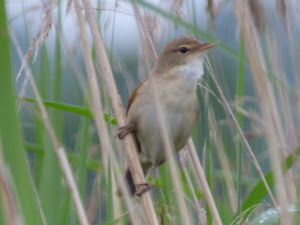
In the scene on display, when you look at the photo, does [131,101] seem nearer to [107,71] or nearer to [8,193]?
[107,71]

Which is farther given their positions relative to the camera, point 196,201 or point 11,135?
point 196,201

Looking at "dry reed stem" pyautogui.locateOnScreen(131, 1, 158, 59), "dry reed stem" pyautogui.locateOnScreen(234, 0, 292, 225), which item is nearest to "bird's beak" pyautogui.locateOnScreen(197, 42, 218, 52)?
"dry reed stem" pyautogui.locateOnScreen(131, 1, 158, 59)

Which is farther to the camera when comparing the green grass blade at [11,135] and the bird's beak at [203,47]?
the bird's beak at [203,47]

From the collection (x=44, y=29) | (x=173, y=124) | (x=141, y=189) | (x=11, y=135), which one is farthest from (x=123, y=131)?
(x=11, y=135)

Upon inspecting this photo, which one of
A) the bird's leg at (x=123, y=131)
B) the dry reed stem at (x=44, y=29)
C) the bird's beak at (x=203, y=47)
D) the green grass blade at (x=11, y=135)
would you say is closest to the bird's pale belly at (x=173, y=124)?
the bird's leg at (x=123, y=131)

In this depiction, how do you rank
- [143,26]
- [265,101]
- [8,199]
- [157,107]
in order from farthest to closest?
1. [143,26]
2. [157,107]
3. [265,101]
4. [8,199]

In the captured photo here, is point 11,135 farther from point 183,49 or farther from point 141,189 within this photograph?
point 183,49

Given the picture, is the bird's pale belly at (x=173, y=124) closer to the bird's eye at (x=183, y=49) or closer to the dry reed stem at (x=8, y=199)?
the bird's eye at (x=183, y=49)

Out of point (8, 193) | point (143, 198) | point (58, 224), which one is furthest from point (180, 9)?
point (8, 193)
